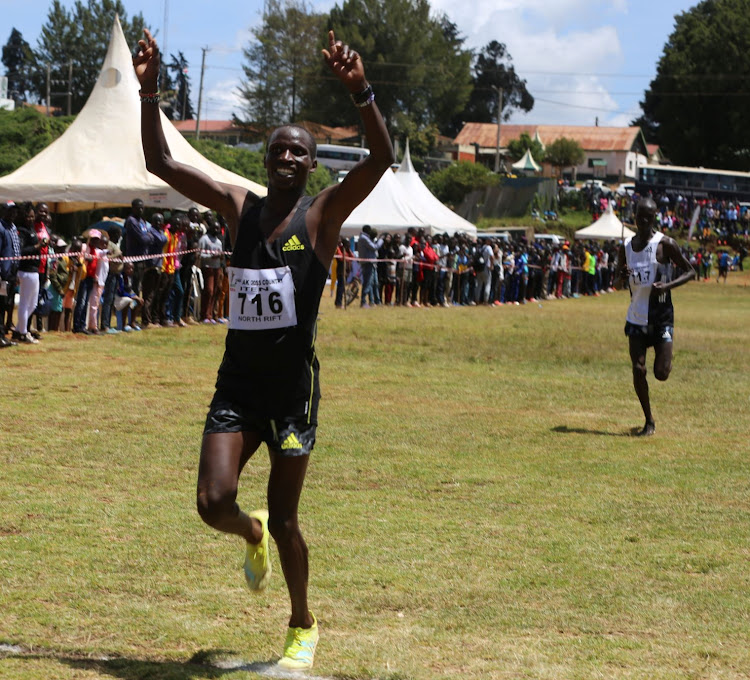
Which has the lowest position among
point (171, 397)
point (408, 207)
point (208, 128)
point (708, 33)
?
point (171, 397)

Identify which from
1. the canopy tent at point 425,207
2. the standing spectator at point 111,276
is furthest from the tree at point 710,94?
the standing spectator at point 111,276

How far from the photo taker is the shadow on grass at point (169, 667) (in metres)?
4.38

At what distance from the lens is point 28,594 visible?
209 inches

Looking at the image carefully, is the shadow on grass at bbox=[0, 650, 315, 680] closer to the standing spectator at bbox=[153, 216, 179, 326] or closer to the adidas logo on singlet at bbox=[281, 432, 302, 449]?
the adidas logo on singlet at bbox=[281, 432, 302, 449]

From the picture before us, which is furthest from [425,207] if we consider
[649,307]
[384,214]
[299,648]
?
[299,648]

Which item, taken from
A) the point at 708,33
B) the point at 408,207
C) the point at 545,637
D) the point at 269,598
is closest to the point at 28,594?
the point at 269,598

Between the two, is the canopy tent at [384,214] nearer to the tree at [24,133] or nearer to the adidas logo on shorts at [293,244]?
the tree at [24,133]

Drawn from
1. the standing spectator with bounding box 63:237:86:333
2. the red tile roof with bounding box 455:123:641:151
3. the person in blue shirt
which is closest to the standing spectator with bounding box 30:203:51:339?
the standing spectator with bounding box 63:237:86:333

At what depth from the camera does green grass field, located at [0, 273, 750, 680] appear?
15.6ft

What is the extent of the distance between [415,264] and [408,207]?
433cm

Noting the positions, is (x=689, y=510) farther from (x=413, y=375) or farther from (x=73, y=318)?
(x=73, y=318)

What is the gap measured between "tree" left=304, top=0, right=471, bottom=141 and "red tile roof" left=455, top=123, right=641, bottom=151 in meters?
19.2

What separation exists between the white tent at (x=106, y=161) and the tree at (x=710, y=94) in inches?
3070

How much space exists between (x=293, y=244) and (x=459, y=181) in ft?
212
